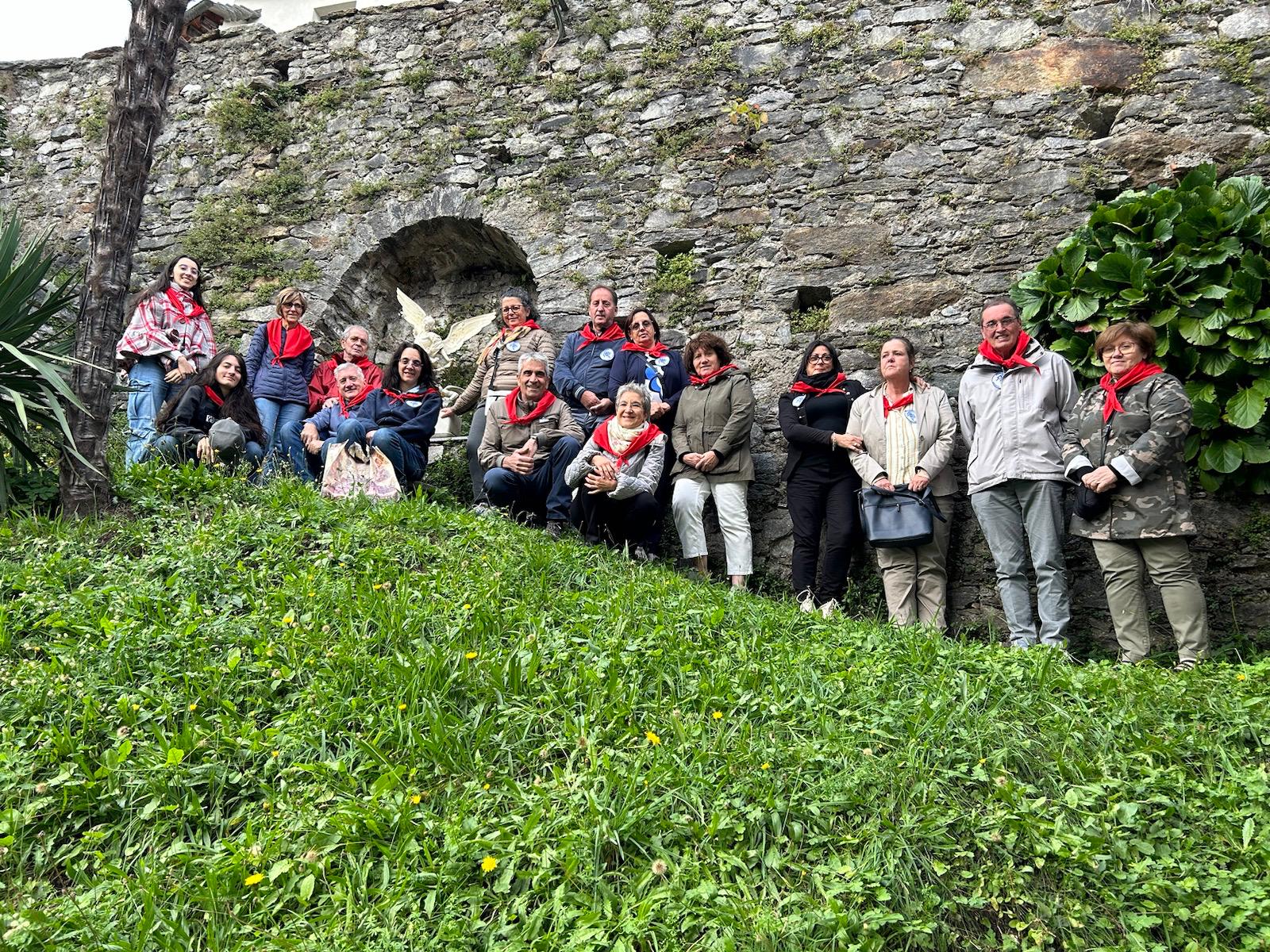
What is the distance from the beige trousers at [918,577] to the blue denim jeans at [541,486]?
5.92 ft

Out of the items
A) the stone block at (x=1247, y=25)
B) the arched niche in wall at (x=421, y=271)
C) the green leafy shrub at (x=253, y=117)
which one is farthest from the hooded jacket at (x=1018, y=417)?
the green leafy shrub at (x=253, y=117)

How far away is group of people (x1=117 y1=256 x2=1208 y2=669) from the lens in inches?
176

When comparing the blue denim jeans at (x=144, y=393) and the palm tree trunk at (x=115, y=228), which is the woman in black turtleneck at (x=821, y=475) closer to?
the palm tree trunk at (x=115, y=228)

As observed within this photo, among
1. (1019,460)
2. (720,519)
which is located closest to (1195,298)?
(1019,460)

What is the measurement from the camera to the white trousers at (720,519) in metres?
5.47

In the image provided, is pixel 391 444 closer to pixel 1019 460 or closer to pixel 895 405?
pixel 895 405

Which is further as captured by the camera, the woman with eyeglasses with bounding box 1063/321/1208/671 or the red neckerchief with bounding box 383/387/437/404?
the red neckerchief with bounding box 383/387/437/404

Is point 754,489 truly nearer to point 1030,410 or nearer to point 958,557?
point 958,557

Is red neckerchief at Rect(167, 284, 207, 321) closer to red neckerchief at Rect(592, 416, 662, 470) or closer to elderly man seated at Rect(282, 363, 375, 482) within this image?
elderly man seated at Rect(282, 363, 375, 482)

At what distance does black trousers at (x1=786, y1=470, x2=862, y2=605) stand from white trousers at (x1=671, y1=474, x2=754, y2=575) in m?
0.29

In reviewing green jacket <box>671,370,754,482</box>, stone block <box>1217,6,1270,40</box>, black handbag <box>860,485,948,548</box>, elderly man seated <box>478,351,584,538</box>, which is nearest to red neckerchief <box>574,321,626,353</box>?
elderly man seated <box>478,351,584,538</box>

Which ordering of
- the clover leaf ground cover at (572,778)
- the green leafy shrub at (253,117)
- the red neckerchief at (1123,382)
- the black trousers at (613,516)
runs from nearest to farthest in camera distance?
→ the clover leaf ground cover at (572,778), the red neckerchief at (1123,382), the black trousers at (613,516), the green leafy shrub at (253,117)

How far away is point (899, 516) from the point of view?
5004mm

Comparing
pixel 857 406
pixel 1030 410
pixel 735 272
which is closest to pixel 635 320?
pixel 735 272
